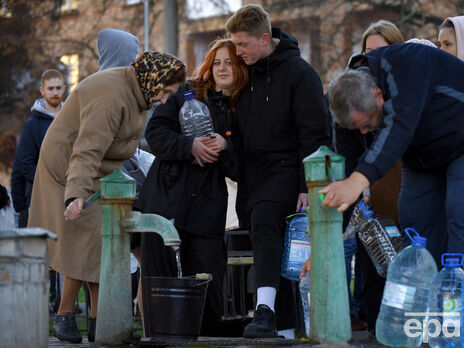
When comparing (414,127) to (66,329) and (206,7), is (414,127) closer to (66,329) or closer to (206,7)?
(66,329)

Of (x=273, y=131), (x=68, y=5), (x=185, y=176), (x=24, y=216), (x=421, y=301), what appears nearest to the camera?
(x=421, y=301)

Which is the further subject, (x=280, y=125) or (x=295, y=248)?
(x=280, y=125)

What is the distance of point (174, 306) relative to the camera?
169 inches

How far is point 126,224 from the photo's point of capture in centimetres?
437

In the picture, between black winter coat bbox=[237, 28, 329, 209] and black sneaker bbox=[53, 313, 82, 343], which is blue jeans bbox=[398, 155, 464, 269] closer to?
black winter coat bbox=[237, 28, 329, 209]

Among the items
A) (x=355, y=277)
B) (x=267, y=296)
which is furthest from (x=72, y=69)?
(x=267, y=296)

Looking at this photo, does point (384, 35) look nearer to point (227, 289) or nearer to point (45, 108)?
point (227, 289)

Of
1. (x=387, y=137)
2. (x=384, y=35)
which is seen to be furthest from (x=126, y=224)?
(x=384, y=35)

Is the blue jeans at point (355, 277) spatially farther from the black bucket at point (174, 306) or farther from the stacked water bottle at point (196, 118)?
the black bucket at point (174, 306)

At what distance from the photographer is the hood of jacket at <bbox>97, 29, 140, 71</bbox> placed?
5.90 m

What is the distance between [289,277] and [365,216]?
3.08ft

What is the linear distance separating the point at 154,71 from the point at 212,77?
20.1 inches

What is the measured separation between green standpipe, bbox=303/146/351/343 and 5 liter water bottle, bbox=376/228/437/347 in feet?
0.94

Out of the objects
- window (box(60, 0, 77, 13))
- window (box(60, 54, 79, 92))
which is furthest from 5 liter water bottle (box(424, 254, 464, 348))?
window (box(60, 0, 77, 13))
